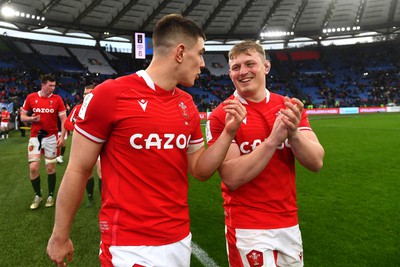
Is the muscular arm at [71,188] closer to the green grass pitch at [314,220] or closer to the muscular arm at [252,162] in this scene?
the muscular arm at [252,162]

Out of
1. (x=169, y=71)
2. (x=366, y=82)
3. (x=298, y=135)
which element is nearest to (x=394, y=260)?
(x=298, y=135)

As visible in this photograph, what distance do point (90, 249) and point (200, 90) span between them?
42.2 m

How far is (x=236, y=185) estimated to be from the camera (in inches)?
85.2

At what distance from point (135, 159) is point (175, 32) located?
80cm

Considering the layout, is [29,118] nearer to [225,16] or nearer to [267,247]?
[267,247]

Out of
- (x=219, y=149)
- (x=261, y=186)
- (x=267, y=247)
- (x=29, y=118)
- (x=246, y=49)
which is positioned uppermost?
(x=246, y=49)

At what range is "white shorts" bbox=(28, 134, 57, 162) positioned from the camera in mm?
6527

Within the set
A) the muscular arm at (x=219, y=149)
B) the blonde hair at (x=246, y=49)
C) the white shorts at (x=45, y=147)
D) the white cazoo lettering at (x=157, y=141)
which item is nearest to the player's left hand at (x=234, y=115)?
the muscular arm at (x=219, y=149)

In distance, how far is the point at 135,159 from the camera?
182 cm

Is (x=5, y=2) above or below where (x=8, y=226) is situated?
above

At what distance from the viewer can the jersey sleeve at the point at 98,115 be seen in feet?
5.80

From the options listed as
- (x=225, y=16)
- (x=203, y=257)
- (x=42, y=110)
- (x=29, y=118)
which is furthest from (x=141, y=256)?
(x=225, y=16)

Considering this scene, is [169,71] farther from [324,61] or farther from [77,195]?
[324,61]

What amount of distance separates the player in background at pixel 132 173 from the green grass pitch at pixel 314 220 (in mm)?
2297
